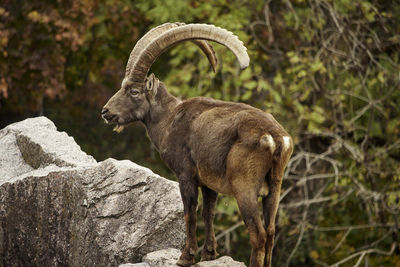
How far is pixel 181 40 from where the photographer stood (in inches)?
251

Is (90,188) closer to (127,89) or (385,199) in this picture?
(127,89)

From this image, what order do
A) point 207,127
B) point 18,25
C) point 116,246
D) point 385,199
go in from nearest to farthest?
→ 1. point 207,127
2. point 116,246
3. point 385,199
4. point 18,25

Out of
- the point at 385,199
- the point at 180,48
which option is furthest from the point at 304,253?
the point at 180,48

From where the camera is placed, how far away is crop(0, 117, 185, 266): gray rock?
6797mm

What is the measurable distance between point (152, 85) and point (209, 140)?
1.11 m

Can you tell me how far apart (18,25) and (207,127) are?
845 centimetres

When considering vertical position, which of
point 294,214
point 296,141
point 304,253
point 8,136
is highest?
point 8,136

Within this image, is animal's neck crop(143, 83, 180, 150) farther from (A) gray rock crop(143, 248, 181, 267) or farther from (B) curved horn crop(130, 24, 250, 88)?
(A) gray rock crop(143, 248, 181, 267)

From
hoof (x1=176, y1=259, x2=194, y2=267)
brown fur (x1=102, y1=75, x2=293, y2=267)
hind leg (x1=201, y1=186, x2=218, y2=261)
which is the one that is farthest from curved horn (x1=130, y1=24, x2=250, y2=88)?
hoof (x1=176, y1=259, x2=194, y2=267)

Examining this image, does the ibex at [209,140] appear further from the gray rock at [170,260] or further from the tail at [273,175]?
the gray rock at [170,260]

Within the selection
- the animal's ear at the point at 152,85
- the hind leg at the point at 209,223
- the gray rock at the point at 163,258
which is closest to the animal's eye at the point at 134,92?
the animal's ear at the point at 152,85

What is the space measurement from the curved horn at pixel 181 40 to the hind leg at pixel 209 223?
1.25 m

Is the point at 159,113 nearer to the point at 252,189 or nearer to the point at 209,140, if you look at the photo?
the point at 209,140

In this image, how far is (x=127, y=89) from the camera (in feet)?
22.2
